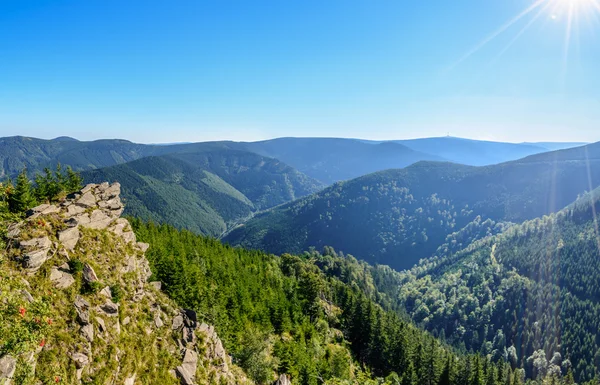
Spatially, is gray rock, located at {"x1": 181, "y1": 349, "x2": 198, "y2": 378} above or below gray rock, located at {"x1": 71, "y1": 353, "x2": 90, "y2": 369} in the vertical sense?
below

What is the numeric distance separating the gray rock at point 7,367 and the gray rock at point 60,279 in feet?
39.0

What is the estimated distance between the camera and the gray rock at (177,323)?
50375 mm

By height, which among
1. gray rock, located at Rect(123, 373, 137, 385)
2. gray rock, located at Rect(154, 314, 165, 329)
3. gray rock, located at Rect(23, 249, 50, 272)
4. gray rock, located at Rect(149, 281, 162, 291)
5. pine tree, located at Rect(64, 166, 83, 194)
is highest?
pine tree, located at Rect(64, 166, 83, 194)

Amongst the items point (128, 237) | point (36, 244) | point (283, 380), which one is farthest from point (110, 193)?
point (283, 380)

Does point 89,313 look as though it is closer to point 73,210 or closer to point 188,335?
point 188,335

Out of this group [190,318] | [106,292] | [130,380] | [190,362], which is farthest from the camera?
[190,318]

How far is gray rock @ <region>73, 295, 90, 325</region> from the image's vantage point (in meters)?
36.8

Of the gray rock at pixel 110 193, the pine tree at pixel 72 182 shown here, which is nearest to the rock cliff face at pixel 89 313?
the gray rock at pixel 110 193

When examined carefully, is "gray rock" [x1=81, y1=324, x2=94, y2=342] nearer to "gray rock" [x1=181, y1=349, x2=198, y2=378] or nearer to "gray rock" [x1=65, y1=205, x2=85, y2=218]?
"gray rock" [x1=181, y1=349, x2=198, y2=378]

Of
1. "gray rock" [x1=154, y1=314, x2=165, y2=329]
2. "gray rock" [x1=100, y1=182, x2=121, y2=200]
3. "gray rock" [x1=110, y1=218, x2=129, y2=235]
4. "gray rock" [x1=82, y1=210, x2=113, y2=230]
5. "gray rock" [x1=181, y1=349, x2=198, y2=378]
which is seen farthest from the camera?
"gray rock" [x1=100, y1=182, x2=121, y2=200]

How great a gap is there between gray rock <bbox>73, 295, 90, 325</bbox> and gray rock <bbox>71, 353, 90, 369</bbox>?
12.8ft

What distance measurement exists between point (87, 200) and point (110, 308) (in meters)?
23.3

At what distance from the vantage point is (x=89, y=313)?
1496 inches

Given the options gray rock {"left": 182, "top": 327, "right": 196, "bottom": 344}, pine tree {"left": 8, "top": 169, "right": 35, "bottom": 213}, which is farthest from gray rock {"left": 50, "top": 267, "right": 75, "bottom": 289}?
gray rock {"left": 182, "top": 327, "right": 196, "bottom": 344}
